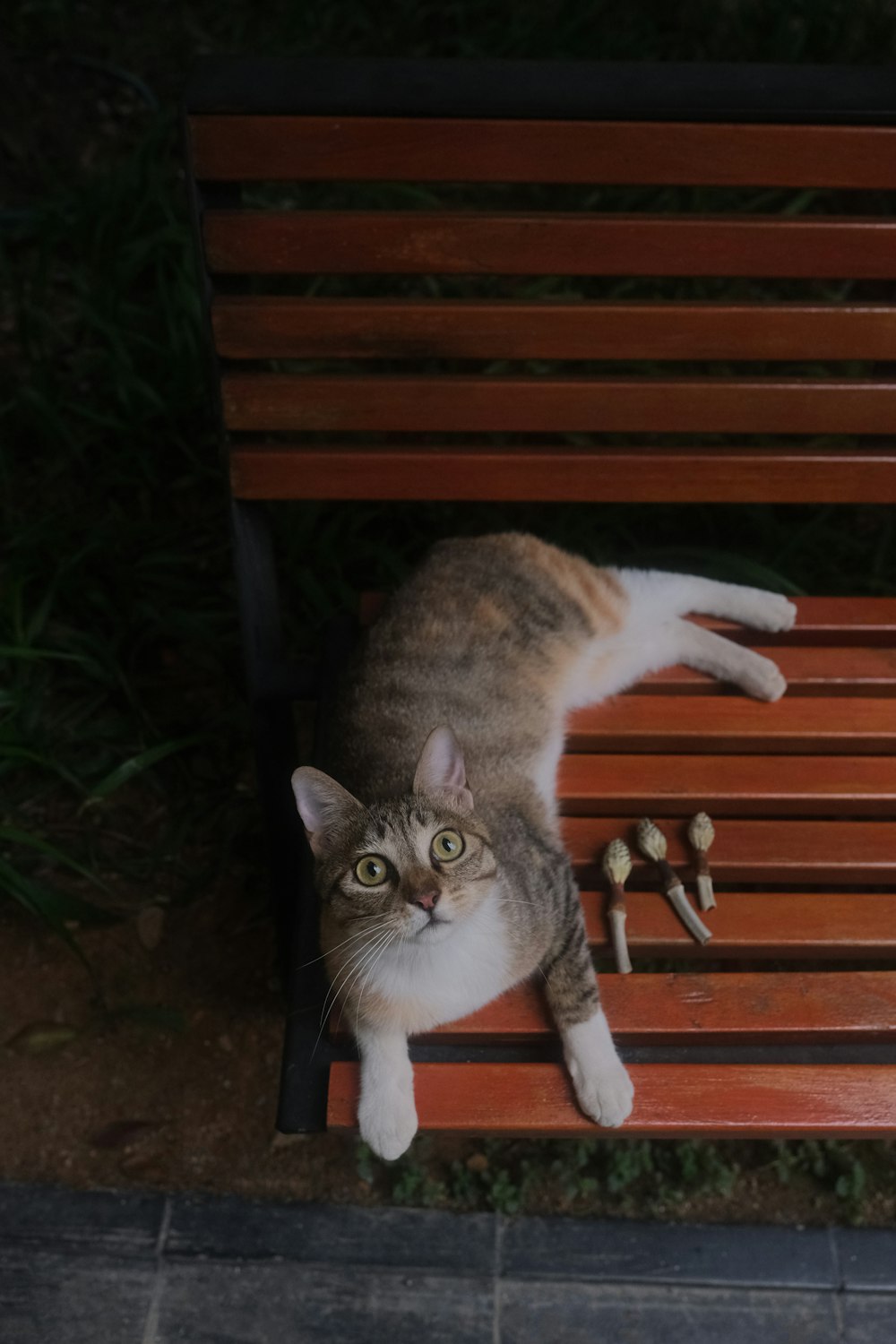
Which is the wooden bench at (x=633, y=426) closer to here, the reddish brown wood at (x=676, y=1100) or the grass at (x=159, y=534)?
the reddish brown wood at (x=676, y=1100)

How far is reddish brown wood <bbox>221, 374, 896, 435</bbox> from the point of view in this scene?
1998 millimetres

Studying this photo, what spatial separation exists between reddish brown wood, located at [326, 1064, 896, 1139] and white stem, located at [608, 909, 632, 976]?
0.16m

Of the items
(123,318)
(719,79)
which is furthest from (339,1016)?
(123,318)

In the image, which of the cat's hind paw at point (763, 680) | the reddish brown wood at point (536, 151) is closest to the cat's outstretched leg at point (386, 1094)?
the cat's hind paw at point (763, 680)

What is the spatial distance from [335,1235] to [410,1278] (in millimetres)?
168

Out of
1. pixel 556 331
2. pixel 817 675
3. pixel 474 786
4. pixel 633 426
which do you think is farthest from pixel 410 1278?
pixel 556 331

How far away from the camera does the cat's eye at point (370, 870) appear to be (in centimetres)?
166

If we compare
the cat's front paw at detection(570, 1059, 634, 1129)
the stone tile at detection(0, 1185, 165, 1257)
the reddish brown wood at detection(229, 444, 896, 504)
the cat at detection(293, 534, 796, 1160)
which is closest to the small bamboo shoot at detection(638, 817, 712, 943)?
the cat at detection(293, 534, 796, 1160)

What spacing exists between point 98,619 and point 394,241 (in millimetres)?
1503

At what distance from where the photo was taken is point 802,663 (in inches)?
85.4

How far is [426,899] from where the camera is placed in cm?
161

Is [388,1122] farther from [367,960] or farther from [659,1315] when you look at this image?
[659,1315]

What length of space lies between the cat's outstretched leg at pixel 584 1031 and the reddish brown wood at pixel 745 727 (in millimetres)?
407

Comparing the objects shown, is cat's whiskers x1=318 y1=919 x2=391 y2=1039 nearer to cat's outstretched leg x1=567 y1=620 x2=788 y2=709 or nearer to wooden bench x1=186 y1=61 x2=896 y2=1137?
wooden bench x1=186 y1=61 x2=896 y2=1137
